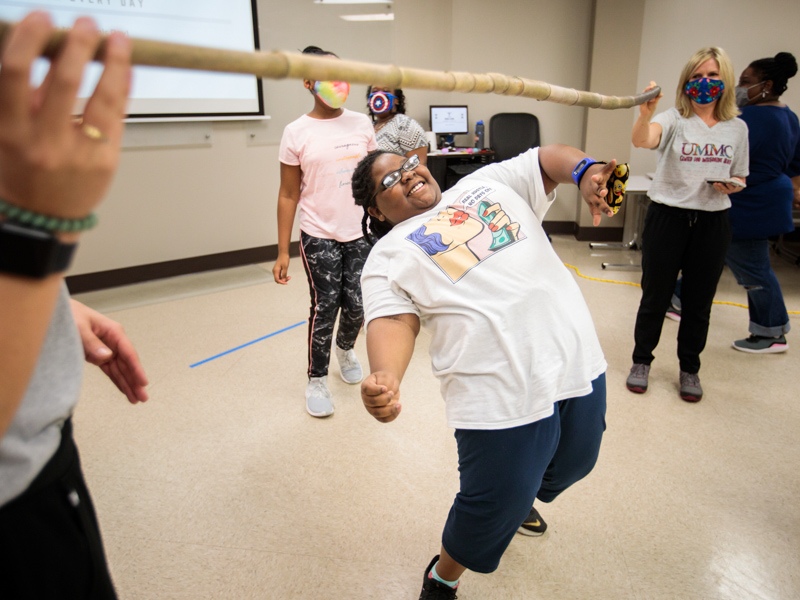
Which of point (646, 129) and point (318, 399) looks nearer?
point (646, 129)

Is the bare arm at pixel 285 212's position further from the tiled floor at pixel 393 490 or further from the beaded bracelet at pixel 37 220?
the beaded bracelet at pixel 37 220

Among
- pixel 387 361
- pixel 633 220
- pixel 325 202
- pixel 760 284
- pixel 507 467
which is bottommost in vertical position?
pixel 633 220

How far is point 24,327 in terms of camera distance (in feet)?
1.37

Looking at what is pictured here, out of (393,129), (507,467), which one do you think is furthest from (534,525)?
(393,129)

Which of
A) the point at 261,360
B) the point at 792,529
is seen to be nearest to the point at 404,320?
the point at 792,529

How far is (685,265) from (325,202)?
160 centimetres

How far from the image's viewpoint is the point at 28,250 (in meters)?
0.39

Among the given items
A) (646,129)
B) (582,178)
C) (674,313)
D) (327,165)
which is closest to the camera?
(582,178)

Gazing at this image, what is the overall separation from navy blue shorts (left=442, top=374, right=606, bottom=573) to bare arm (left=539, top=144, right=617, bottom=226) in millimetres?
439

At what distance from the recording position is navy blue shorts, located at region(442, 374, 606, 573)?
43.9 inches

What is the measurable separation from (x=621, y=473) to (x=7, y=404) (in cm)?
195

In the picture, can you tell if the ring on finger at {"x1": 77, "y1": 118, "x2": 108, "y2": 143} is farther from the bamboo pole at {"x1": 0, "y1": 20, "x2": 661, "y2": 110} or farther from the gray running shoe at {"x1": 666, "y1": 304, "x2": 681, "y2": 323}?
the gray running shoe at {"x1": 666, "y1": 304, "x2": 681, "y2": 323}

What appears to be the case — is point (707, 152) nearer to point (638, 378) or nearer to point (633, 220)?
point (638, 378)

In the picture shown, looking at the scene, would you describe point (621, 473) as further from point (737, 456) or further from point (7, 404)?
point (7, 404)
